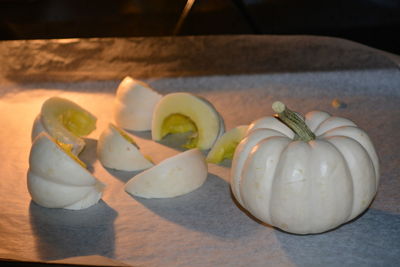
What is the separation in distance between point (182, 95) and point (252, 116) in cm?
25

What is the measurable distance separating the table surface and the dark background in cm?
12

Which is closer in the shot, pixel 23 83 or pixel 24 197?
pixel 24 197

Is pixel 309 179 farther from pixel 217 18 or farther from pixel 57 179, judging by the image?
pixel 217 18

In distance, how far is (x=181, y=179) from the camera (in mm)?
1425

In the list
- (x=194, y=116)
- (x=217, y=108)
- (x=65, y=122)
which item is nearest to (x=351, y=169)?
(x=194, y=116)

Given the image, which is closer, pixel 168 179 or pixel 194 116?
pixel 168 179

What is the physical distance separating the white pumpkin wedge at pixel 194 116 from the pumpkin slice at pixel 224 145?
57 millimetres

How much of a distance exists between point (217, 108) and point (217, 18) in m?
1.04

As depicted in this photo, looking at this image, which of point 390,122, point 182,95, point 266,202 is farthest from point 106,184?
point 390,122

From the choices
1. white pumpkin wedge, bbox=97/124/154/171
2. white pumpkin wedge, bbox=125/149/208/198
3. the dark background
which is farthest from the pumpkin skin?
the dark background

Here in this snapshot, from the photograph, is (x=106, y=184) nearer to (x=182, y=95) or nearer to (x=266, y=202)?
(x=182, y=95)

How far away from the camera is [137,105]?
67.9 inches

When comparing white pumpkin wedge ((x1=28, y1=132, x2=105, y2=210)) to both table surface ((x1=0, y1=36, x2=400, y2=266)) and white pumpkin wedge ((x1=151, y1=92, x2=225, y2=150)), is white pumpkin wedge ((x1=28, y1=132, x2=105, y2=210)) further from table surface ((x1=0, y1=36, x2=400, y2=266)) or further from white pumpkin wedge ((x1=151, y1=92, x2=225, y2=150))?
white pumpkin wedge ((x1=151, y1=92, x2=225, y2=150))

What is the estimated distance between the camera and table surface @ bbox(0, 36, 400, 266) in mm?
1228
